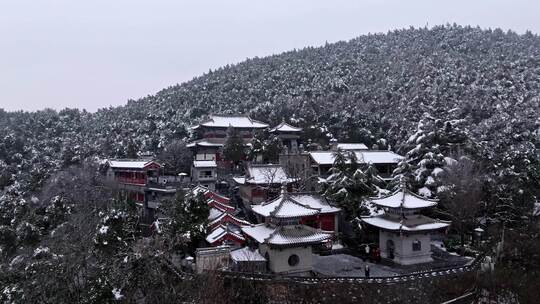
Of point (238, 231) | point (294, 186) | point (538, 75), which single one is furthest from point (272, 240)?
point (538, 75)

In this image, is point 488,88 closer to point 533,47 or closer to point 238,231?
point 533,47

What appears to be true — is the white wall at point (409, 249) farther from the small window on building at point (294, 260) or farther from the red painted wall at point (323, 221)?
the small window on building at point (294, 260)

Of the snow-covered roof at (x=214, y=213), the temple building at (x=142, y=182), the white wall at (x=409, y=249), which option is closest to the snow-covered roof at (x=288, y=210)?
the snow-covered roof at (x=214, y=213)

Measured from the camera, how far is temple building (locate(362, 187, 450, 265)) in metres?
21.6

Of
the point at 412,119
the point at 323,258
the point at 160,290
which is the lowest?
the point at 323,258

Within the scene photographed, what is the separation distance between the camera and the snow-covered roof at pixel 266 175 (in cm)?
3184

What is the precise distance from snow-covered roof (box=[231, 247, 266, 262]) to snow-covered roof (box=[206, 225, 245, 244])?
1207 mm

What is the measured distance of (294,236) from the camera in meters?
A: 19.2

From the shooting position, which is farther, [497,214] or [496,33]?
[496,33]

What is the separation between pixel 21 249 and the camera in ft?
79.6

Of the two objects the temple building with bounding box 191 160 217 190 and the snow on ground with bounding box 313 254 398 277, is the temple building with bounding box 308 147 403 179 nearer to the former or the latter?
the temple building with bounding box 191 160 217 190

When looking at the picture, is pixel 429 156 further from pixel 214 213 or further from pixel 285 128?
pixel 285 128

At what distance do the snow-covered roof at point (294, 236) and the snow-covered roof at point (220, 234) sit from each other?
11.6ft

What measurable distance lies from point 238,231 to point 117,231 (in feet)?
22.7
